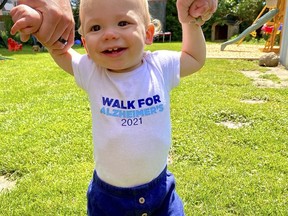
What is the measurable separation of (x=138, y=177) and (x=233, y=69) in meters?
6.16

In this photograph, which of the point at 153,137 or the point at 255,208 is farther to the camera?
the point at 255,208

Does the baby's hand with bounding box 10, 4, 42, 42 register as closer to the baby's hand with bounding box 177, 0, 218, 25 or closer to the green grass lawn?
the baby's hand with bounding box 177, 0, 218, 25

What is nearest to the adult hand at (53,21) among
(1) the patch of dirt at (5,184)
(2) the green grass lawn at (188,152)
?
(2) the green grass lawn at (188,152)

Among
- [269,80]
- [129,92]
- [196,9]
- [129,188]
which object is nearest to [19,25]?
[129,92]

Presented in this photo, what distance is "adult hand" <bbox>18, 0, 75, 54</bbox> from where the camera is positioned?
1006 millimetres

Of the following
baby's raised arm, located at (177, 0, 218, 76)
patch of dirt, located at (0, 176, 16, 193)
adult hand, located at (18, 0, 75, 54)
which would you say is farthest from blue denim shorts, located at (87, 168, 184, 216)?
patch of dirt, located at (0, 176, 16, 193)

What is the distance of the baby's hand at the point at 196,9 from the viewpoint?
1061mm

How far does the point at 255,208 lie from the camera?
2.04 metres

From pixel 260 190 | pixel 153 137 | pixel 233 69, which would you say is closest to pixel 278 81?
pixel 233 69

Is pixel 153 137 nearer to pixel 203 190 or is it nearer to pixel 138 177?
pixel 138 177

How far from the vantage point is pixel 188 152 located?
276 cm

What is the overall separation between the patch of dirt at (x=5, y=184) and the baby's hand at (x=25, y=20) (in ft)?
5.20

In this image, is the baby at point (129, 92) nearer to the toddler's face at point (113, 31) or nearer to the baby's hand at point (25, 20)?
the toddler's face at point (113, 31)

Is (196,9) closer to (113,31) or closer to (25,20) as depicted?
(113,31)
